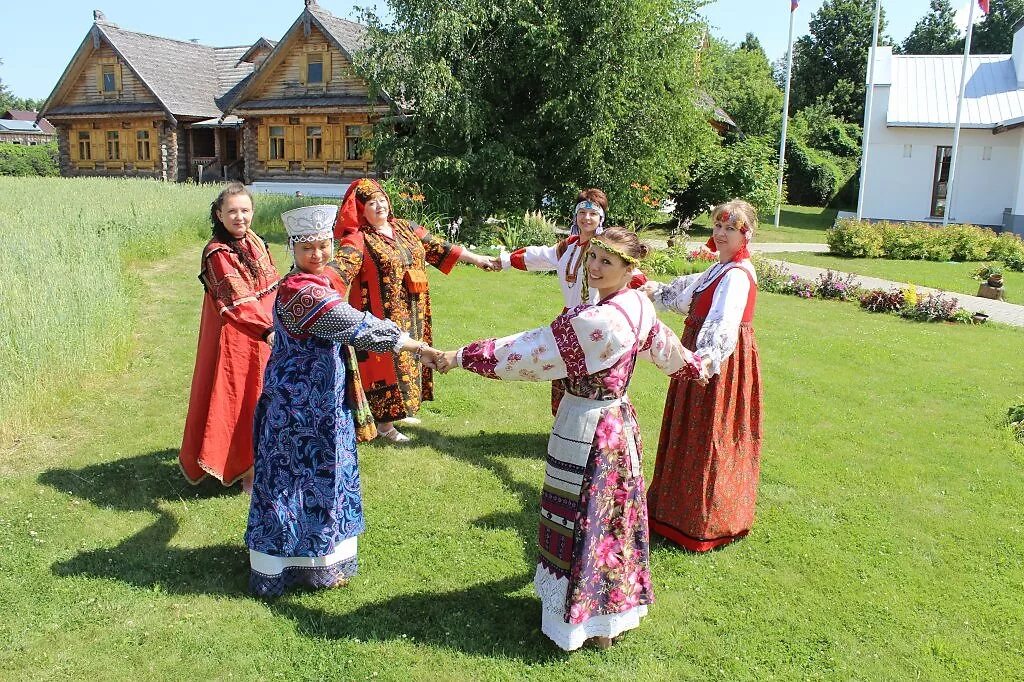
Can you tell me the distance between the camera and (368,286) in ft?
18.5

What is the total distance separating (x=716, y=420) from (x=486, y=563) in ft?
4.85

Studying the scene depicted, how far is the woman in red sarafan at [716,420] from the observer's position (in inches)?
159

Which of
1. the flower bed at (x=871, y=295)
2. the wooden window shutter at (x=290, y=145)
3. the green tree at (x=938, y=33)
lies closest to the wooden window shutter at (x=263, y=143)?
the wooden window shutter at (x=290, y=145)

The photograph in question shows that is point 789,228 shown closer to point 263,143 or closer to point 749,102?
point 749,102

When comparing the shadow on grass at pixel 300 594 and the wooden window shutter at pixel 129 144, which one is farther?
the wooden window shutter at pixel 129 144

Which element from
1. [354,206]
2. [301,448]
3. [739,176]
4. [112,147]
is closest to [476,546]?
[301,448]

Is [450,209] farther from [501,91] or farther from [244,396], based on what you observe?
[244,396]

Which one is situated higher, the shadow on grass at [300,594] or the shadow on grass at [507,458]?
the shadow on grass at [507,458]

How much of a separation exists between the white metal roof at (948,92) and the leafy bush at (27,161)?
41.0m

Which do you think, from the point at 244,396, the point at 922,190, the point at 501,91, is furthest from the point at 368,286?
the point at 922,190

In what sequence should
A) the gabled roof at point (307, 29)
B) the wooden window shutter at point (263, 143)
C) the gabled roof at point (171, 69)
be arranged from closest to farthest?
the gabled roof at point (307, 29) < the wooden window shutter at point (263, 143) < the gabled roof at point (171, 69)

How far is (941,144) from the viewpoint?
24.6m

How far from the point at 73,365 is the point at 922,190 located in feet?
83.3

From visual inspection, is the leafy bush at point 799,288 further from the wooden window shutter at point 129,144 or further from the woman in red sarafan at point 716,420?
the wooden window shutter at point 129,144
